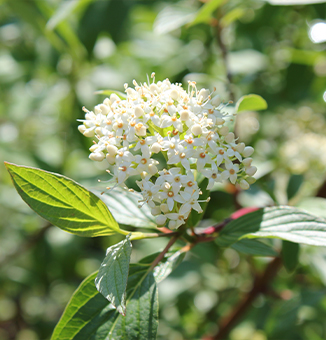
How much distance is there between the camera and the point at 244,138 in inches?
85.0

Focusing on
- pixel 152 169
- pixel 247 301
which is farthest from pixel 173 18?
pixel 247 301

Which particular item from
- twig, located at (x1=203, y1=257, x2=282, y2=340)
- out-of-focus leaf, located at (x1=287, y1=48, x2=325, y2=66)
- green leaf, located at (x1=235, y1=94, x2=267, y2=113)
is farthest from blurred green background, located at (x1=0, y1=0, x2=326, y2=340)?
green leaf, located at (x1=235, y1=94, x2=267, y2=113)

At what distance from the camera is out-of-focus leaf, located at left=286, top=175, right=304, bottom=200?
4.56 feet

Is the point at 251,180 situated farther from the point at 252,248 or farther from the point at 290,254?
the point at 290,254

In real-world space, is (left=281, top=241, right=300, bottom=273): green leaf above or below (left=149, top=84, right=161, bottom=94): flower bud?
below

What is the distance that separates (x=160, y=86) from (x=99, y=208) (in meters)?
0.37

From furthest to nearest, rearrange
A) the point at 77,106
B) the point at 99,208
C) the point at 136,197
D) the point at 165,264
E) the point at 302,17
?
the point at 302,17 < the point at 77,106 < the point at 136,197 < the point at 165,264 < the point at 99,208

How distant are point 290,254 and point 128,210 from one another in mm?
576

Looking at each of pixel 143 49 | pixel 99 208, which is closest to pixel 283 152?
pixel 143 49

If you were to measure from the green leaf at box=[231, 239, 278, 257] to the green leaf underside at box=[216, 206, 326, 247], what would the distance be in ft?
0.16

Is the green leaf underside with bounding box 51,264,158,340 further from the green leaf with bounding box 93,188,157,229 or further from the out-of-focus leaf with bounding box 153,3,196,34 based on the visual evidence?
the out-of-focus leaf with bounding box 153,3,196,34

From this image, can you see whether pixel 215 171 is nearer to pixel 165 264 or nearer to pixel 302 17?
pixel 165 264

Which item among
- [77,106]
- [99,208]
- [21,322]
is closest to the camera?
[99,208]

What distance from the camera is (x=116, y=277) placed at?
737mm
